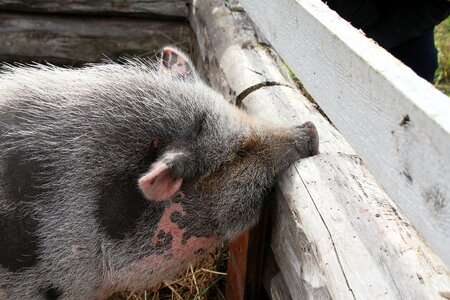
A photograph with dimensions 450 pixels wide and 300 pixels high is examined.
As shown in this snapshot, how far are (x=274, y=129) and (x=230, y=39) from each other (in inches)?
41.8

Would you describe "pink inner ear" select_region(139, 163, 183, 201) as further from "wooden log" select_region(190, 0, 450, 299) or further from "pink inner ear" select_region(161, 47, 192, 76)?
"pink inner ear" select_region(161, 47, 192, 76)

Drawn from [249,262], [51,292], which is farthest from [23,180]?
[249,262]

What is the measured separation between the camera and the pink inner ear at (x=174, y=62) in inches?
88.6

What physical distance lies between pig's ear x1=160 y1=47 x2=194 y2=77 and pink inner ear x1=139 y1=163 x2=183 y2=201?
56 cm

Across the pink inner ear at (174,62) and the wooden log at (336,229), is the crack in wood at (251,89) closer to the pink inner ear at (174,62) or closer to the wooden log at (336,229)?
the wooden log at (336,229)

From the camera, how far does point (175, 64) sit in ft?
7.50

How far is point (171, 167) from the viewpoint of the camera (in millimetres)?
1750

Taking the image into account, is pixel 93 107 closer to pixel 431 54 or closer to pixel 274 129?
pixel 274 129

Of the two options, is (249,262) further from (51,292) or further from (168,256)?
(51,292)

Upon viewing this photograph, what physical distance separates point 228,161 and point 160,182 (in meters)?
0.28

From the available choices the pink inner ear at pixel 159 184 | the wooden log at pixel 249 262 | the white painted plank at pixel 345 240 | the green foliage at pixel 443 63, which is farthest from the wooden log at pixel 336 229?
the green foliage at pixel 443 63

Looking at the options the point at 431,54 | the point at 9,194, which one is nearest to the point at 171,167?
the point at 9,194

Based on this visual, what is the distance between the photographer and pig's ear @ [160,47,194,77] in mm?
2236

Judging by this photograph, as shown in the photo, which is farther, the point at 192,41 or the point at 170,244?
the point at 192,41
